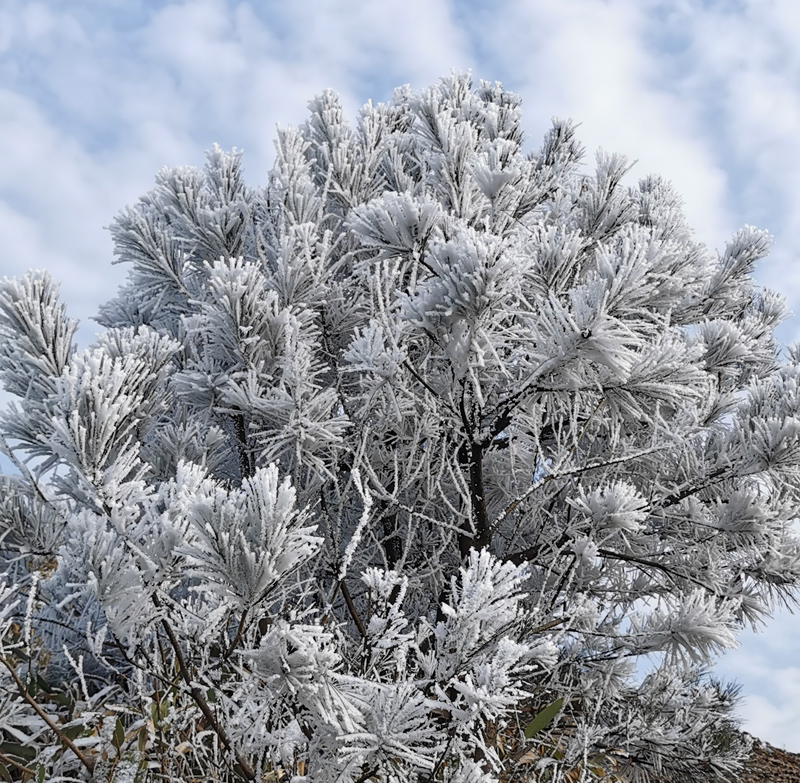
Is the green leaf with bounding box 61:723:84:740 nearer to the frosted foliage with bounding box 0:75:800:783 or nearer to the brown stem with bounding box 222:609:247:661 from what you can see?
the frosted foliage with bounding box 0:75:800:783

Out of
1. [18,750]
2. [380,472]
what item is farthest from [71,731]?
[380,472]

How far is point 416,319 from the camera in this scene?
2342mm

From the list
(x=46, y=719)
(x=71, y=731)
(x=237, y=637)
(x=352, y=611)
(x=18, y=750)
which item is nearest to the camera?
(x=237, y=637)

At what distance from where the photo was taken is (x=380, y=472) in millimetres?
3572

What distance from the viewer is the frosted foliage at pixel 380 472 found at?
1.85m

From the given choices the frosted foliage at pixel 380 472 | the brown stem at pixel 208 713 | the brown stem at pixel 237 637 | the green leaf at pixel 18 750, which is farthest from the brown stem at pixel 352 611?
the green leaf at pixel 18 750

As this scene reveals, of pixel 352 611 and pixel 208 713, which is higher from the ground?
pixel 352 611

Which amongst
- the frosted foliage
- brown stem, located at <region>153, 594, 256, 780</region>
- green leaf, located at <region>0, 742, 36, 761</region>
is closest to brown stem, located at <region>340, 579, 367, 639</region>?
the frosted foliage

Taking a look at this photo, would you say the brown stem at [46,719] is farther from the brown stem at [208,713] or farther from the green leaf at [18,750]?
the brown stem at [208,713]

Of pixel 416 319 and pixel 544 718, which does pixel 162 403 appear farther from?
pixel 544 718

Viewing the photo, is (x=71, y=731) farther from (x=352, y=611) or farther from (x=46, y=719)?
(x=352, y=611)

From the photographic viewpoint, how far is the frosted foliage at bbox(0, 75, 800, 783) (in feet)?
6.06

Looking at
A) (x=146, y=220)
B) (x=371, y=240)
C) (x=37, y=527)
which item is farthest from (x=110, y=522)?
(x=146, y=220)

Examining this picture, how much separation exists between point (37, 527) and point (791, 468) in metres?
3.03
